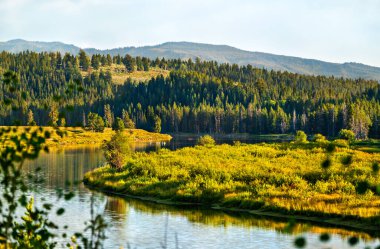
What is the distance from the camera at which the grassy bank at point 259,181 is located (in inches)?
1945

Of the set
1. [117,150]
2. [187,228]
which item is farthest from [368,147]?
[187,228]

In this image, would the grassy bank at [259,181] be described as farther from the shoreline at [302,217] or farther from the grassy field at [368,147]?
the grassy field at [368,147]

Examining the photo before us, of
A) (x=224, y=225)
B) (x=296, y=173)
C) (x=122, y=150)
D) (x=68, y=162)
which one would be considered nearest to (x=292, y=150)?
(x=296, y=173)

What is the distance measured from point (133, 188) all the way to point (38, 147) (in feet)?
181

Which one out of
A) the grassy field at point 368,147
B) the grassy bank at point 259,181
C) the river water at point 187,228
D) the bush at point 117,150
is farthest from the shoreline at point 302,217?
the grassy field at point 368,147

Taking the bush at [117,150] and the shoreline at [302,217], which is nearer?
the shoreline at [302,217]

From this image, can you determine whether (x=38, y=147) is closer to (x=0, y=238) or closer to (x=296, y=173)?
(x=0, y=238)

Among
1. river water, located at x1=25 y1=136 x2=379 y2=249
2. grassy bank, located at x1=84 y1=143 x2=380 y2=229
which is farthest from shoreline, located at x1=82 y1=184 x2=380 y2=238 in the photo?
river water, located at x1=25 y1=136 x2=379 y2=249

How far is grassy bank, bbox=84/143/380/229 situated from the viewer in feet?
162

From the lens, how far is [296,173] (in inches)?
2429

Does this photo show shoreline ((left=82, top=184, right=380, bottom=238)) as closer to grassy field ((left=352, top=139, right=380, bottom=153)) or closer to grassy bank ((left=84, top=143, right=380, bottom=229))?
grassy bank ((left=84, top=143, right=380, bottom=229))

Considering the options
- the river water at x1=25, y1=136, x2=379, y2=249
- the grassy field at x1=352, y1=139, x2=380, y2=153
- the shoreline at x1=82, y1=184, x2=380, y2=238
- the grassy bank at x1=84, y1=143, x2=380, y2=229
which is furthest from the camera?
the grassy field at x1=352, y1=139, x2=380, y2=153

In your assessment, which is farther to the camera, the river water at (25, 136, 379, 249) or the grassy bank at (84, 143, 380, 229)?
the grassy bank at (84, 143, 380, 229)

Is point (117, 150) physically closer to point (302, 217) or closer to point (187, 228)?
point (187, 228)
